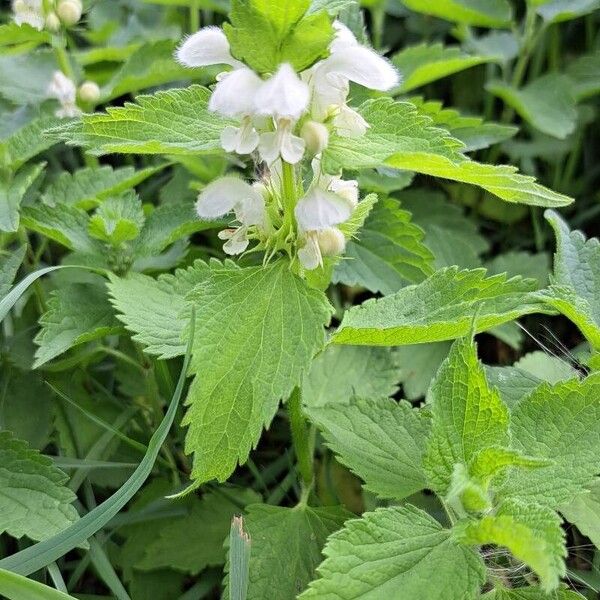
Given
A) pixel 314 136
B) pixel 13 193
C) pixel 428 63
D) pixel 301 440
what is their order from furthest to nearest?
pixel 428 63, pixel 13 193, pixel 301 440, pixel 314 136

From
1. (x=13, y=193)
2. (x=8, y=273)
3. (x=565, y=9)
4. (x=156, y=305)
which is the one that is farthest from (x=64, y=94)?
(x=565, y=9)

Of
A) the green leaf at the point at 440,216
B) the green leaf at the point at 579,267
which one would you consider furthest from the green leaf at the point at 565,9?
the green leaf at the point at 579,267

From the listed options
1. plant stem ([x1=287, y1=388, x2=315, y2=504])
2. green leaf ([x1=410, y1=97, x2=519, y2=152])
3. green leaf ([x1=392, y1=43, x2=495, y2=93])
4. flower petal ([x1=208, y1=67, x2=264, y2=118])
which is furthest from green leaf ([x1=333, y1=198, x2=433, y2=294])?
flower petal ([x1=208, y1=67, x2=264, y2=118])

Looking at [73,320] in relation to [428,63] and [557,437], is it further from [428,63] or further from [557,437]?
[428,63]

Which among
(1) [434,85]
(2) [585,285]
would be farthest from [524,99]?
(2) [585,285]

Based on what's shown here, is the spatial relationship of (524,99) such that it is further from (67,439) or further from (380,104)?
(67,439)

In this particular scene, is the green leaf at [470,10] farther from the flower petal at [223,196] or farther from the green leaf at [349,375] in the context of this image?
the flower petal at [223,196]
